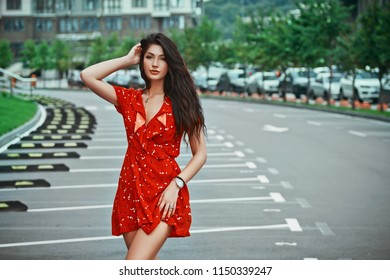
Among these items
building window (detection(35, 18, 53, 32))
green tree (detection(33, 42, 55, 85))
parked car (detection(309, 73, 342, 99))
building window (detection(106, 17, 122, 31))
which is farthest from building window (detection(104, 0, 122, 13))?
parked car (detection(309, 73, 342, 99))

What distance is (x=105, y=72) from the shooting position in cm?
597

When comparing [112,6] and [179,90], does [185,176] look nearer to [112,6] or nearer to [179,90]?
[179,90]

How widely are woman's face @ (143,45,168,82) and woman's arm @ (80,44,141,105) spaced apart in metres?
0.09

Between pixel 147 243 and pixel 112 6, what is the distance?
398ft

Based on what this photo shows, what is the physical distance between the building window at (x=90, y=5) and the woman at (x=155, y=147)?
117026 millimetres

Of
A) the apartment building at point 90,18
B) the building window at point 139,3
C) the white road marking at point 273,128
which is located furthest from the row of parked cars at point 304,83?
the building window at point 139,3

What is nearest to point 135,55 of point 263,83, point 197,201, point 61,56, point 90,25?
point 197,201

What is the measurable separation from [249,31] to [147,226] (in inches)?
2756

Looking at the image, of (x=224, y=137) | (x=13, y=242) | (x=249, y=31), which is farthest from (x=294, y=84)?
(x=13, y=242)

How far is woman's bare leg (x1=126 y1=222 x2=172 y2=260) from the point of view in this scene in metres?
5.54

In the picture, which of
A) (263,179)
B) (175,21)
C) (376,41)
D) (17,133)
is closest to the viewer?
(263,179)

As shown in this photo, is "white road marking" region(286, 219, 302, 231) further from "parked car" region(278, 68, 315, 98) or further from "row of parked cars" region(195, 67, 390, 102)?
"parked car" region(278, 68, 315, 98)

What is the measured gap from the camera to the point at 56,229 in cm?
1108

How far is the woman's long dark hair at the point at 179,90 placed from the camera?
5.73 m
